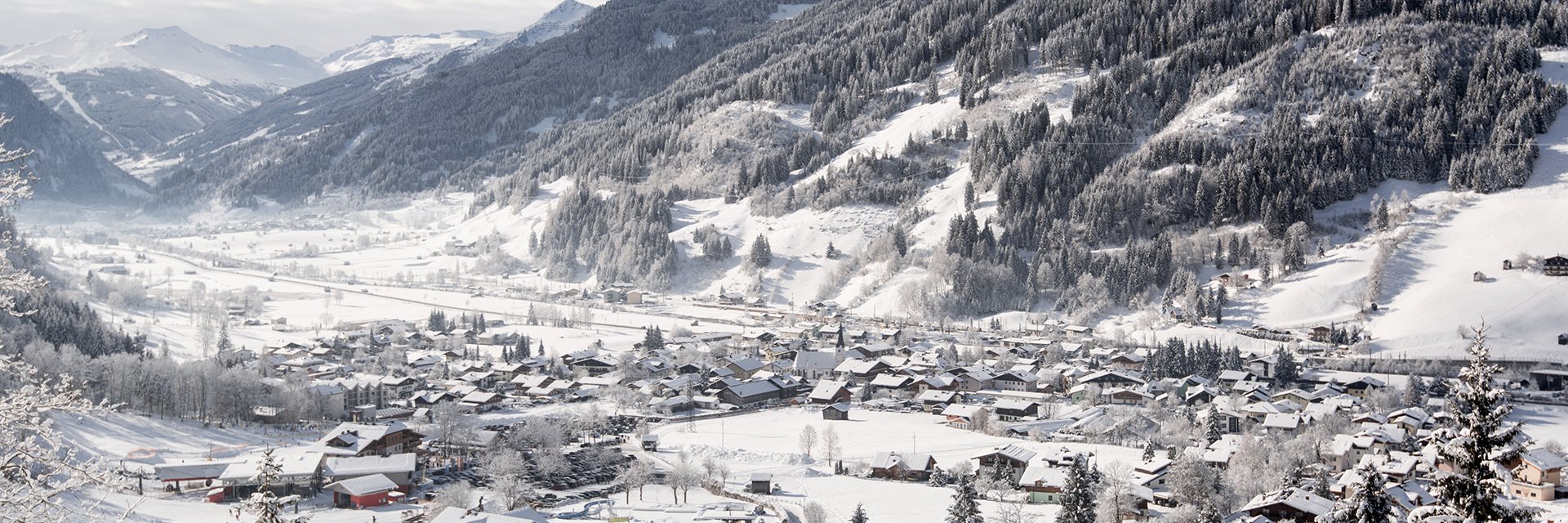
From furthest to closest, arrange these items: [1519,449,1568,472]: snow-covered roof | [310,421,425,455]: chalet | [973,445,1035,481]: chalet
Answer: [310,421,425,455]: chalet, [973,445,1035,481]: chalet, [1519,449,1568,472]: snow-covered roof

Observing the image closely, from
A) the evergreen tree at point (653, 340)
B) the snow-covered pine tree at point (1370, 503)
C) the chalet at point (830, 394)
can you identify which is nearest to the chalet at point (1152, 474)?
the chalet at point (830, 394)

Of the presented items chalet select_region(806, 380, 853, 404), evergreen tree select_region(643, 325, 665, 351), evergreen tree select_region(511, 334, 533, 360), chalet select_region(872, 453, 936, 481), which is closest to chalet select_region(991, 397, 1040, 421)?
chalet select_region(806, 380, 853, 404)

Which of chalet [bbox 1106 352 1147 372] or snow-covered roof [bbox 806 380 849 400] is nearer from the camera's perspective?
snow-covered roof [bbox 806 380 849 400]

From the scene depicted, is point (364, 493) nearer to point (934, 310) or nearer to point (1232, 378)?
point (1232, 378)

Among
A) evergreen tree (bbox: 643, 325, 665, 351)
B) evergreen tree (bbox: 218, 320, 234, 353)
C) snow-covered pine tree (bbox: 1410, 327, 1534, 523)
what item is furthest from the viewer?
evergreen tree (bbox: 643, 325, 665, 351)

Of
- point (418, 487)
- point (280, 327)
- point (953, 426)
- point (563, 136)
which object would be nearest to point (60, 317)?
point (280, 327)

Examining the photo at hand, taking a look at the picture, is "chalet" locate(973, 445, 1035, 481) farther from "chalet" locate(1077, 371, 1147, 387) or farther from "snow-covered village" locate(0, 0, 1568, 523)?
"chalet" locate(1077, 371, 1147, 387)

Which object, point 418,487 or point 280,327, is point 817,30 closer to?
point 280,327
